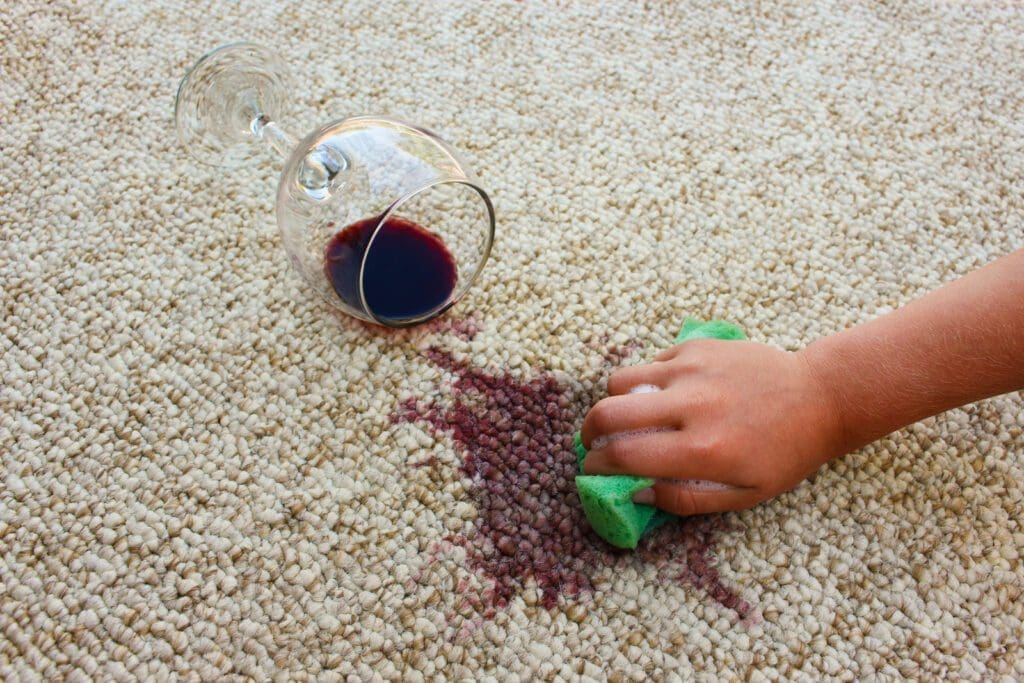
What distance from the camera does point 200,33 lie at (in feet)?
2.12

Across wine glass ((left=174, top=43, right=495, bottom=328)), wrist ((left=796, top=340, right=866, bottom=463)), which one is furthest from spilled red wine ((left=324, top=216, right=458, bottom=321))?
wrist ((left=796, top=340, right=866, bottom=463))

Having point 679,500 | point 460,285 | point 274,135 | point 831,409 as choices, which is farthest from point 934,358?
point 274,135

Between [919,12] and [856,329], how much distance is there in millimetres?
395

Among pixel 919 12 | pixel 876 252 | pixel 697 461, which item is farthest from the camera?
pixel 919 12

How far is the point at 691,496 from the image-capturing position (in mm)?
422

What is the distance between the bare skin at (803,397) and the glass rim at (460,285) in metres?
0.12

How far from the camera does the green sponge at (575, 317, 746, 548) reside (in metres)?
0.42

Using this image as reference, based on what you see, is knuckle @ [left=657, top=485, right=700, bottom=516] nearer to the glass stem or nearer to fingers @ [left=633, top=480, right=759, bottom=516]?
fingers @ [left=633, top=480, right=759, bottom=516]

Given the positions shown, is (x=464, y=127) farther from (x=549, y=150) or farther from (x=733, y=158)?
(x=733, y=158)

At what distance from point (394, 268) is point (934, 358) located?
0.31 m

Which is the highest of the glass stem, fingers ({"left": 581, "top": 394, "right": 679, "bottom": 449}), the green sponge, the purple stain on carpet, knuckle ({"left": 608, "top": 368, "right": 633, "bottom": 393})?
the glass stem

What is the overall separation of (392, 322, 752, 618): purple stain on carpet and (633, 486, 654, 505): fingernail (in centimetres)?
3

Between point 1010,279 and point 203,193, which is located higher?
point 1010,279

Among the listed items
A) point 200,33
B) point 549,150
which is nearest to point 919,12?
point 549,150
